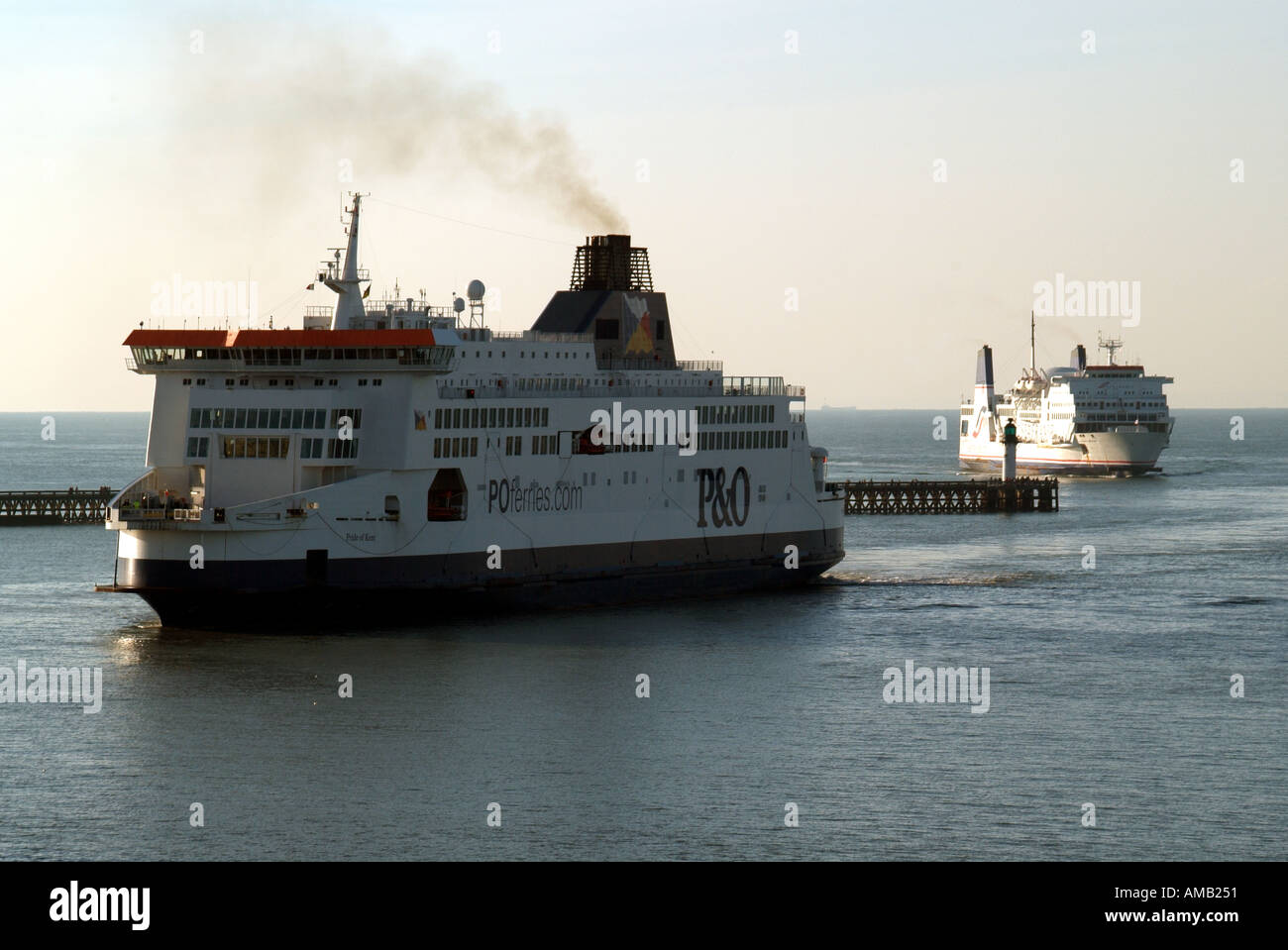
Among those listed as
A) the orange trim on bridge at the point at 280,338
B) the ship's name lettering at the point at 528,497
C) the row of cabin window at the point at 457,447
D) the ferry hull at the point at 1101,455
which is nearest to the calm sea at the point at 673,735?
the ship's name lettering at the point at 528,497

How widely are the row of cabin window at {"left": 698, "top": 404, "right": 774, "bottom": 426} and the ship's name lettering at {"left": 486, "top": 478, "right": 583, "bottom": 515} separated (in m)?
7.16

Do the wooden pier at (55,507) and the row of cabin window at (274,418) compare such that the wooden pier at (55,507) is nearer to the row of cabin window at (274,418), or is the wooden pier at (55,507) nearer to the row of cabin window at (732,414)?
the row of cabin window at (732,414)

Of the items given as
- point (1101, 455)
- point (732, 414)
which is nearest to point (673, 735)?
point (732, 414)

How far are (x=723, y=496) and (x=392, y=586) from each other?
50.6ft

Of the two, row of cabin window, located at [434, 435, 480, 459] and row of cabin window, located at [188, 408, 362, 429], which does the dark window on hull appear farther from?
row of cabin window, located at [434, 435, 480, 459]

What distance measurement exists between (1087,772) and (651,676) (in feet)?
43.5

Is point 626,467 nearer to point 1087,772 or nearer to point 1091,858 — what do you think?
point 1087,772

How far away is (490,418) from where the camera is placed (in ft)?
175

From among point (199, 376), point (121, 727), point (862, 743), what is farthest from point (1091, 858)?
point (199, 376)

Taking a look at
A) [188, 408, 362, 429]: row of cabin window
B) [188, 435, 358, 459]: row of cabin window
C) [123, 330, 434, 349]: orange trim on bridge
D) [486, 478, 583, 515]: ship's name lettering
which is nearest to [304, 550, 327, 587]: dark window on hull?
[188, 435, 358, 459]: row of cabin window

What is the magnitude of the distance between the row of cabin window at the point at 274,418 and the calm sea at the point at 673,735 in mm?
5970

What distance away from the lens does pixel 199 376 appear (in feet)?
173

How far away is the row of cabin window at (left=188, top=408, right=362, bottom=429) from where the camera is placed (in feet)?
164
